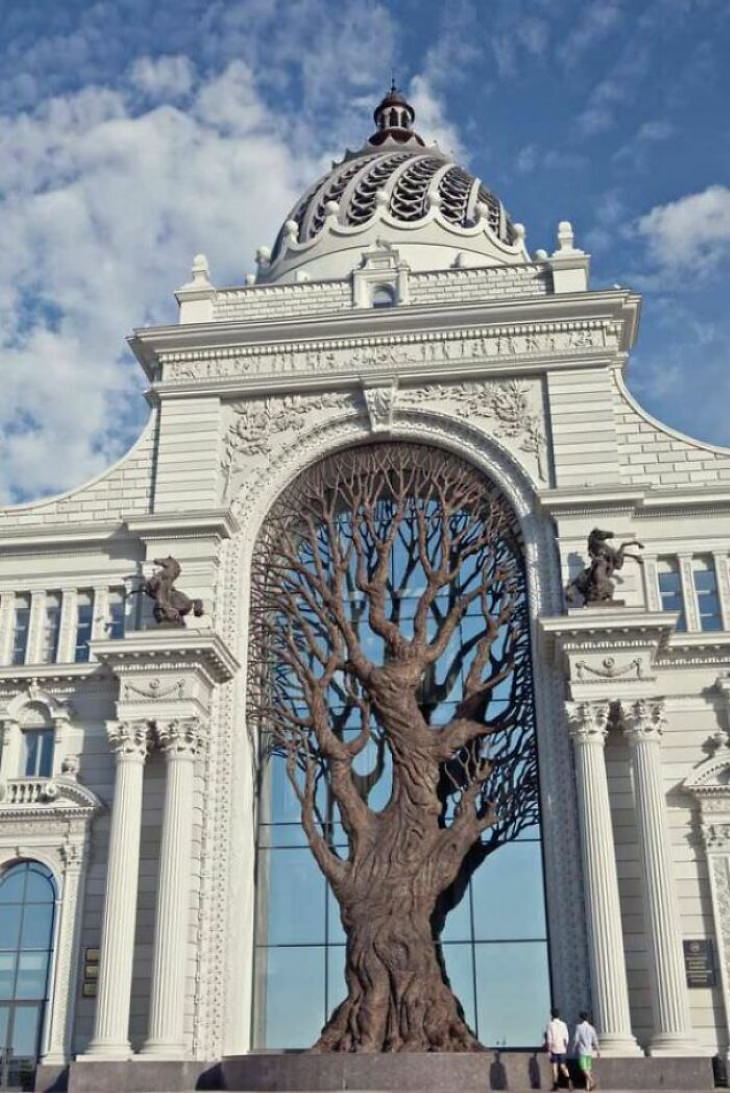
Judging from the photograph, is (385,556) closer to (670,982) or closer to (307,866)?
(307,866)

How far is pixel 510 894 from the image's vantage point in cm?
2566

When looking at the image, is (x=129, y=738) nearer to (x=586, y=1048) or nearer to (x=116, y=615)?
(x=116, y=615)

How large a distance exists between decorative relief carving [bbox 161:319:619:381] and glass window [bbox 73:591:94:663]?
6.07 meters

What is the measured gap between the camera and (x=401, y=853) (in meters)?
24.1

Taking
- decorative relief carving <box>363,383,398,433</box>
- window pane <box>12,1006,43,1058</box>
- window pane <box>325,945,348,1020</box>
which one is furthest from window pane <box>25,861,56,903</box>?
decorative relief carving <box>363,383,398,433</box>

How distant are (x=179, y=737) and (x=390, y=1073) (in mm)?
8093

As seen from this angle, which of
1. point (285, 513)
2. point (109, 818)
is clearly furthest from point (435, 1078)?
point (285, 513)

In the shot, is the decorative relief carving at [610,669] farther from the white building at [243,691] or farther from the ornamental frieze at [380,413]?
the ornamental frieze at [380,413]

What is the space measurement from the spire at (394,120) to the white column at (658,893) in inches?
1104

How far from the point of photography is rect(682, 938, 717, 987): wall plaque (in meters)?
22.8

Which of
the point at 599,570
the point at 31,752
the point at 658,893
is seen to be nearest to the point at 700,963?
the point at 658,893

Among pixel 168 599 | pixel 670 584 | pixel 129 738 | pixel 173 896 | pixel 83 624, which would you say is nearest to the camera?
pixel 173 896

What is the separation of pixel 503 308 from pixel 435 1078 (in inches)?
692

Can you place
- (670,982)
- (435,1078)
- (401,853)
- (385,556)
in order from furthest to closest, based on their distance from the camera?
(385,556) → (401,853) → (670,982) → (435,1078)
